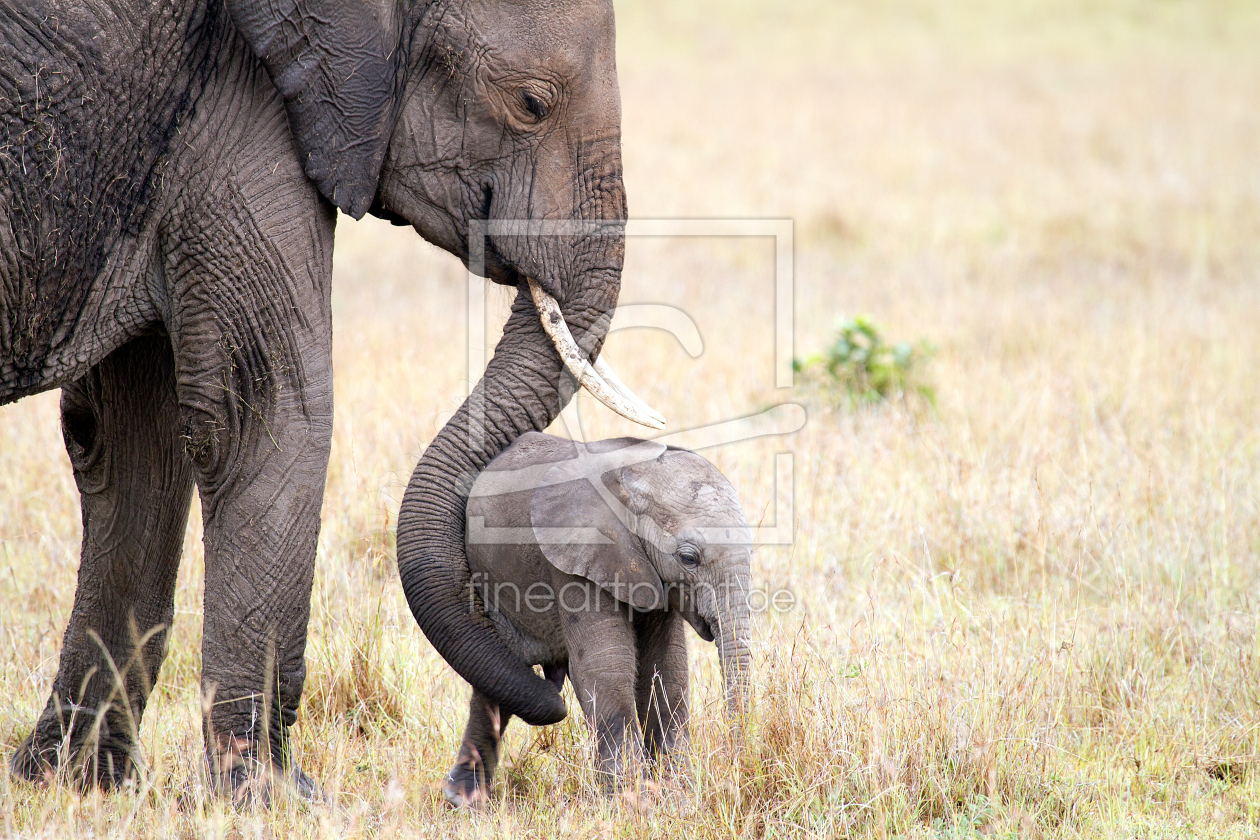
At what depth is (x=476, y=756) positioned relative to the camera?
409 centimetres

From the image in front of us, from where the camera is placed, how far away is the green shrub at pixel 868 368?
8.12 meters

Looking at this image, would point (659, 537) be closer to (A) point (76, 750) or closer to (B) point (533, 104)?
(B) point (533, 104)

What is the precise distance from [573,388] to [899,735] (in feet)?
4.67

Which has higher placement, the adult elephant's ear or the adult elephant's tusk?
the adult elephant's ear

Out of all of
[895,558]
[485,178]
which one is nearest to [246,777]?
[485,178]

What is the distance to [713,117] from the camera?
2159 cm

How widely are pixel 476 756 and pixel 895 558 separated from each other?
2.43 metres

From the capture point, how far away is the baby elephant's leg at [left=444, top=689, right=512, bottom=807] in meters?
4.07

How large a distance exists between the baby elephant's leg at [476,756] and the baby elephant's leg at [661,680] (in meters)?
0.43

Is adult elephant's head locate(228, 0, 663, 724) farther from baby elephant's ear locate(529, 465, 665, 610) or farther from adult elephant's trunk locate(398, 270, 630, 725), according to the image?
baby elephant's ear locate(529, 465, 665, 610)

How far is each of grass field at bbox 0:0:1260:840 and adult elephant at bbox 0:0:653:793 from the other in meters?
0.53

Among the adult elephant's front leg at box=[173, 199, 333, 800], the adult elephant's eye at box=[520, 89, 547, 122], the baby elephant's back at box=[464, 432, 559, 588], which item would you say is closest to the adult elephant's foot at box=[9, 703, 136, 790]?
the adult elephant's front leg at box=[173, 199, 333, 800]

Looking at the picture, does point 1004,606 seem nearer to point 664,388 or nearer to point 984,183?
point 664,388

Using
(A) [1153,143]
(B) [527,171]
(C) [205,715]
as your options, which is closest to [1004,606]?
(B) [527,171]
